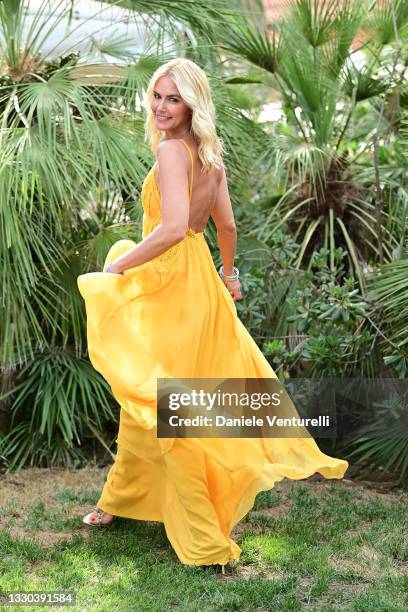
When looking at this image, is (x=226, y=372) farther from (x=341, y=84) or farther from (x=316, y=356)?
(x=341, y=84)

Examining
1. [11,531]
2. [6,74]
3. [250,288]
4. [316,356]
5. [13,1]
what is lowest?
[11,531]

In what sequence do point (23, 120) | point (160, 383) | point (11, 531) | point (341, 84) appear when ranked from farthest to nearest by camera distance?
1. point (341, 84)
2. point (23, 120)
3. point (11, 531)
4. point (160, 383)

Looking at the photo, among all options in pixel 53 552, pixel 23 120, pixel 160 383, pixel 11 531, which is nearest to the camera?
pixel 160 383

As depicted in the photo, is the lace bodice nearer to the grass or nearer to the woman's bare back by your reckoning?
the woman's bare back

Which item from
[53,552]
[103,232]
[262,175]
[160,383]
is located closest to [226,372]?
[160,383]

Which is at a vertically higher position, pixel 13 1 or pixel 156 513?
pixel 13 1

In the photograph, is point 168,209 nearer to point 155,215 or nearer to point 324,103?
point 155,215

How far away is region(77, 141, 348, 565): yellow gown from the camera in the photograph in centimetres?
326

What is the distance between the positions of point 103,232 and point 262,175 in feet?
3.88

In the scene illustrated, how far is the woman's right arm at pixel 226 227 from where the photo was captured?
3562mm

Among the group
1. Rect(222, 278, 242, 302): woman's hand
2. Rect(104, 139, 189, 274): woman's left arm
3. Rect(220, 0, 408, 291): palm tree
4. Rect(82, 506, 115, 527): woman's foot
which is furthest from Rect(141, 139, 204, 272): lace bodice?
Rect(220, 0, 408, 291): palm tree

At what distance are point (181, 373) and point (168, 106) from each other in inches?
37.3

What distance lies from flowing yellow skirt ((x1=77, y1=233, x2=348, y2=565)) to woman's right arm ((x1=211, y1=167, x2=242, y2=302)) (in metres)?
0.18

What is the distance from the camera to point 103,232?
15.4 feet
